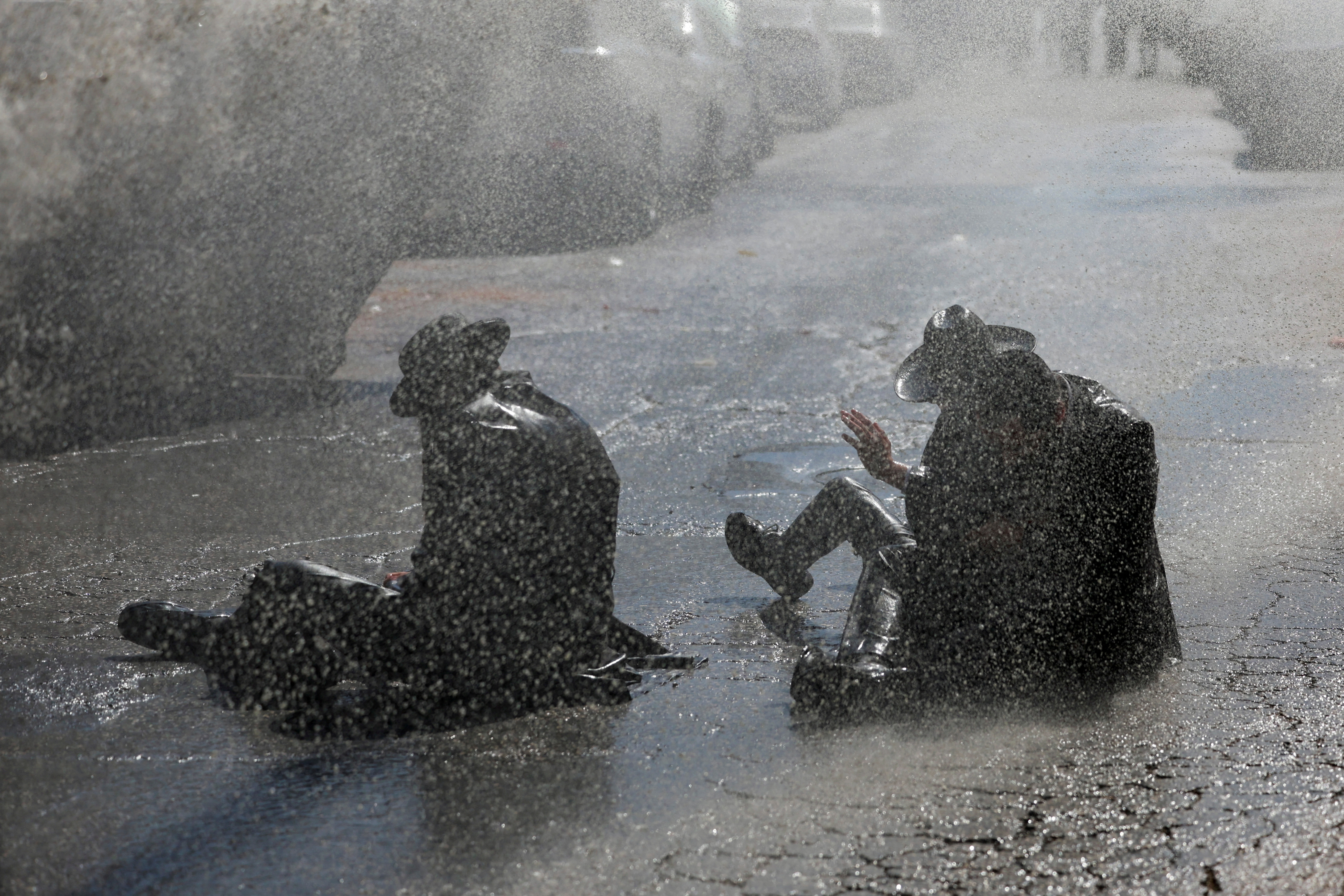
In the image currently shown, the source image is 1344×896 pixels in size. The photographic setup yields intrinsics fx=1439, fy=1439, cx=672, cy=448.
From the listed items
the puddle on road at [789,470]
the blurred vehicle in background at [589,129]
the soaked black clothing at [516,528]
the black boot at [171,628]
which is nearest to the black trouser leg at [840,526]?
the soaked black clothing at [516,528]

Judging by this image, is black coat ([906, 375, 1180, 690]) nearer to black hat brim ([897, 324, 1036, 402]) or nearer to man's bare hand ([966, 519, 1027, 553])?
man's bare hand ([966, 519, 1027, 553])

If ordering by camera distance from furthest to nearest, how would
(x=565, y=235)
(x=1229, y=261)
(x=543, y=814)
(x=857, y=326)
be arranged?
(x=565, y=235) < (x=1229, y=261) < (x=857, y=326) < (x=543, y=814)

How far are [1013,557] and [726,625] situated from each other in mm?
1116

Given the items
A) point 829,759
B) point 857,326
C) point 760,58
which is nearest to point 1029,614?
point 829,759

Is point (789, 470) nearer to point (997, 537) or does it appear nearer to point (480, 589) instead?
point (997, 537)

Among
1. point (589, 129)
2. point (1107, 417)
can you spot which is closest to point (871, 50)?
point (589, 129)

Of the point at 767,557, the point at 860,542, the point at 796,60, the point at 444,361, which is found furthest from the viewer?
the point at 796,60

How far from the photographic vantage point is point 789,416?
6957mm

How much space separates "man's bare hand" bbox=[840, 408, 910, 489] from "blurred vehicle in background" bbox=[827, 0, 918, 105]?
48.1 feet

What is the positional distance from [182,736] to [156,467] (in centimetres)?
294

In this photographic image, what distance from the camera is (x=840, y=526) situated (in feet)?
14.6

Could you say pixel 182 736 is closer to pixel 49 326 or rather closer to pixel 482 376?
pixel 482 376

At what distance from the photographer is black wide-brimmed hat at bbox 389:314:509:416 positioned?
11.3 ft

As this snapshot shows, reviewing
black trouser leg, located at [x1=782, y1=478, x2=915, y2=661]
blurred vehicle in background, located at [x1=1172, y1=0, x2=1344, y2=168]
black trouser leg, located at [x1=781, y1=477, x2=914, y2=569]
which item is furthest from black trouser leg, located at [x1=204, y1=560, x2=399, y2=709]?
blurred vehicle in background, located at [x1=1172, y1=0, x2=1344, y2=168]
